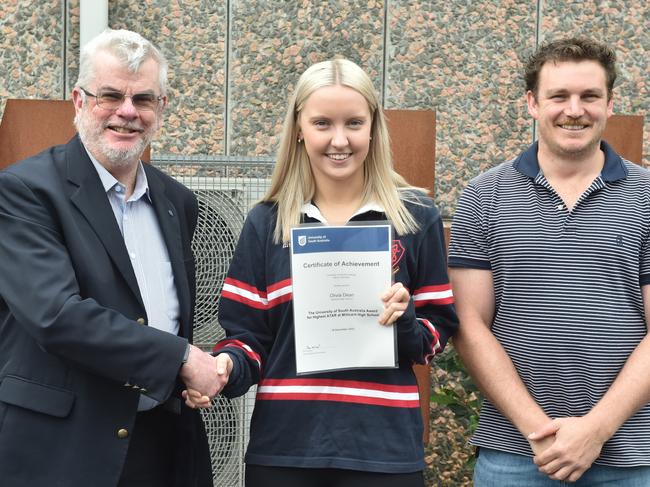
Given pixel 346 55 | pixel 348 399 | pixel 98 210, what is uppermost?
pixel 346 55

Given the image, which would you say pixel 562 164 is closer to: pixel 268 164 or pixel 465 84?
pixel 268 164

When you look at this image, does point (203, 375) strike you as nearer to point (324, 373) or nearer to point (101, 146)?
point (324, 373)

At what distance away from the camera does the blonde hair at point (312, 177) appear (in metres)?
3.08

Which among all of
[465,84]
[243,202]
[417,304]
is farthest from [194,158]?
[465,84]

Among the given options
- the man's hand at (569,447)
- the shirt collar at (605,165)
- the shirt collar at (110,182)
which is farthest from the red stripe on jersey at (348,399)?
the shirt collar at (605,165)

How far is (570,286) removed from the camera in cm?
315

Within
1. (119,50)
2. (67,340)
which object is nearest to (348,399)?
(67,340)

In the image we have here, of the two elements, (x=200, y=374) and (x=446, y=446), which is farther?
(x=446, y=446)

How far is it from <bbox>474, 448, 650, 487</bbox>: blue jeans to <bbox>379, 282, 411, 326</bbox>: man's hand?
65 centimetres

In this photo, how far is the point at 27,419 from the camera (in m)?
2.83

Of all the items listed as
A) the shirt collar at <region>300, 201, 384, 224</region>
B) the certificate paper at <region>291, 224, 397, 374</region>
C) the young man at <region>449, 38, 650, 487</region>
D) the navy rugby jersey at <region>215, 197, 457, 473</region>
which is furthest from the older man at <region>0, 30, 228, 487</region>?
the young man at <region>449, 38, 650, 487</region>

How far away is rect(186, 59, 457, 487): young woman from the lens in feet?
9.74

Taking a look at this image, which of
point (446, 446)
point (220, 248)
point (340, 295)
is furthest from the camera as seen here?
point (446, 446)

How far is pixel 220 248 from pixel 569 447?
1518 mm
